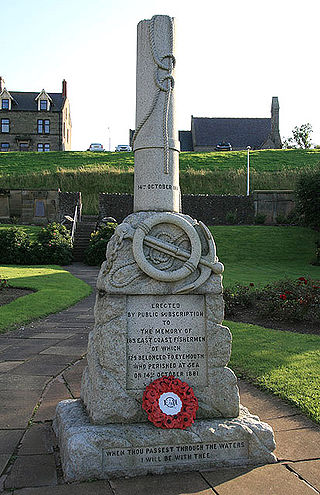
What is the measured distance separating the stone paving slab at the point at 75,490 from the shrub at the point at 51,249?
61.6 ft

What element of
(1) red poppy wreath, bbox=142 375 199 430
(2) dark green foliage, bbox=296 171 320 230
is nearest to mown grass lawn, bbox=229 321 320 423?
(1) red poppy wreath, bbox=142 375 199 430

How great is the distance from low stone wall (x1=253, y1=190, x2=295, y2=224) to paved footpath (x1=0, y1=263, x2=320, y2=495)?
977 inches

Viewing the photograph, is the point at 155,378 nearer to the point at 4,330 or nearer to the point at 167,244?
the point at 167,244

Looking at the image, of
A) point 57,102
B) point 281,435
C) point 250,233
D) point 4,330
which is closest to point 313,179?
point 250,233

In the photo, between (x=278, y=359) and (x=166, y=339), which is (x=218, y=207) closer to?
(x=278, y=359)

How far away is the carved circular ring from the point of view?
385cm

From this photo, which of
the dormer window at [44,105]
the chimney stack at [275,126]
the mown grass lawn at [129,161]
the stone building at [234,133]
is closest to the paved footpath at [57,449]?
→ the mown grass lawn at [129,161]

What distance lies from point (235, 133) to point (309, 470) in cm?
6643

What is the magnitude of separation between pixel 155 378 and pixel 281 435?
1.27 meters

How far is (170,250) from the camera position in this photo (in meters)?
3.93

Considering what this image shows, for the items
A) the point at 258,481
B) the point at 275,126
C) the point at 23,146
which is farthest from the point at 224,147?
the point at 258,481

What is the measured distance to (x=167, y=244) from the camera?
3.95 metres

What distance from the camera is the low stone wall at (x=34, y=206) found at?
2967cm

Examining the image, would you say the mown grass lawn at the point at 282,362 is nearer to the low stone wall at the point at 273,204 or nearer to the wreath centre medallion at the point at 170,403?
the wreath centre medallion at the point at 170,403
